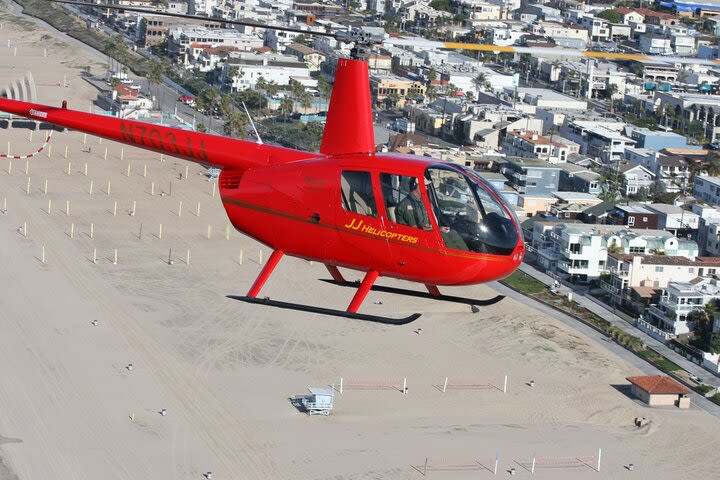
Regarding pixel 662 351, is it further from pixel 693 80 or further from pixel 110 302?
pixel 693 80

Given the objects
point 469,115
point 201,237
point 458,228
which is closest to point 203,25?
point 469,115

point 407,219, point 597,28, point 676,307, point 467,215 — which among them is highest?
point 467,215

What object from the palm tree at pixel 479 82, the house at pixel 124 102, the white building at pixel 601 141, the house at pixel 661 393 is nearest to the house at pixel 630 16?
the palm tree at pixel 479 82

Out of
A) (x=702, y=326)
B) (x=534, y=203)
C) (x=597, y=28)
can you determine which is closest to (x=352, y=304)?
(x=702, y=326)

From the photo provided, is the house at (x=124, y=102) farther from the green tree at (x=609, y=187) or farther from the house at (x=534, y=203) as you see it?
the green tree at (x=609, y=187)

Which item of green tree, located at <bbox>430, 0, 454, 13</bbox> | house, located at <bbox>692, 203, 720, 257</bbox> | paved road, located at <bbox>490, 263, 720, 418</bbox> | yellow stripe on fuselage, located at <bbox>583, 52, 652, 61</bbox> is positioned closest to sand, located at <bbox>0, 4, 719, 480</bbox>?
paved road, located at <bbox>490, 263, 720, 418</bbox>

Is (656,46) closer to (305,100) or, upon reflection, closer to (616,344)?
(305,100)

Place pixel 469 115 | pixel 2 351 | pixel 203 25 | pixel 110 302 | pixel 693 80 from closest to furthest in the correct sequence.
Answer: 1. pixel 2 351
2. pixel 110 302
3. pixel 469 115
4. pixel 693 80
5. pixel 203 25
